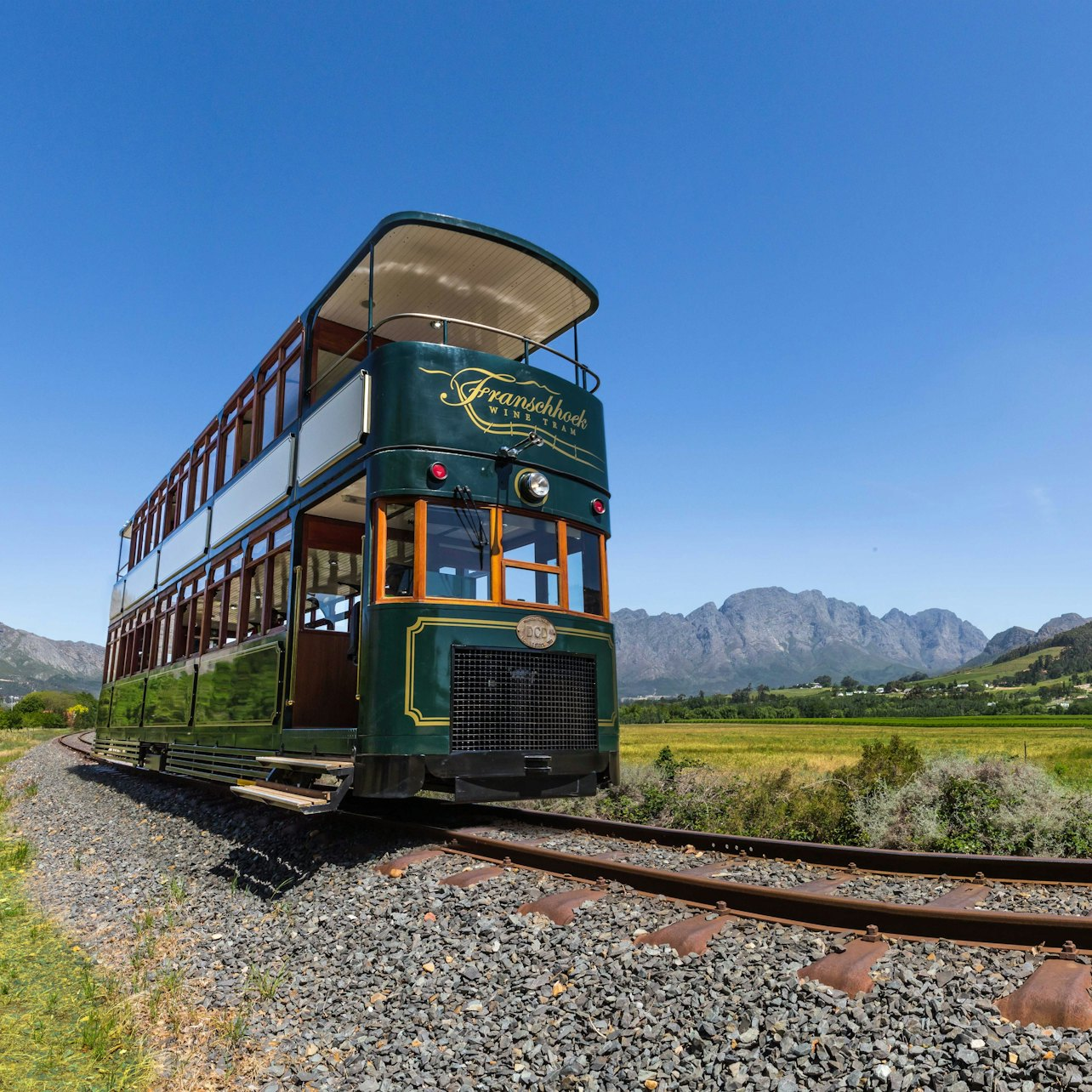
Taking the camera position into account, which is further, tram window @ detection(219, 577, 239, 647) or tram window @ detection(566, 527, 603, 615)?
tram window @ detection(219, 577, 239, 647)

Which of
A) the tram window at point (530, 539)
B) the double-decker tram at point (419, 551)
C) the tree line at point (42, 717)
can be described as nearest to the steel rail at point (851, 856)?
the double-decker tram at point (419, 551)

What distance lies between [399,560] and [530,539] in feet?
4.65

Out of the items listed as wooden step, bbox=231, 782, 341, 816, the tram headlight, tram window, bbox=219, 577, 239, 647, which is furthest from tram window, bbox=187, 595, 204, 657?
the tram headlight

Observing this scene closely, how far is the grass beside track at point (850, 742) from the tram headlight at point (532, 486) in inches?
281

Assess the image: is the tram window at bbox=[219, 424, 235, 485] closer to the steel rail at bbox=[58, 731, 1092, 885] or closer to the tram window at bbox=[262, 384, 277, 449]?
the tram window at bbox=[262, 384, 277, 449]

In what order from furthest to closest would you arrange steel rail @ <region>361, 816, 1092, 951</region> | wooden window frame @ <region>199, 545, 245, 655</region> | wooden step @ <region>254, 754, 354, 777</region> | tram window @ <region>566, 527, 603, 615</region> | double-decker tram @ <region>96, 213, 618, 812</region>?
1. wooden window frame @ <region>199, 545, 245, 655</region>
2. tram window @ <region>566, 527, 603, 615</region>
3. double-decker tram @ <region>96, 213, 618, 812</region>
4. wooden step @ <region>254, 754, 354, 777</region>
5. steel rail @ <region>361, 816, 1092, 951</region>

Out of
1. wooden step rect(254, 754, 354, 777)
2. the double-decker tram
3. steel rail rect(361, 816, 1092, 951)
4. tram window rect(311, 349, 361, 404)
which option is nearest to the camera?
steel rail rect(361, 816, 1092, 951)

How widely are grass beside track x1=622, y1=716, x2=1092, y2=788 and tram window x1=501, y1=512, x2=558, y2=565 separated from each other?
6.76 m

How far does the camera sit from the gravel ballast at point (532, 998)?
124 inches

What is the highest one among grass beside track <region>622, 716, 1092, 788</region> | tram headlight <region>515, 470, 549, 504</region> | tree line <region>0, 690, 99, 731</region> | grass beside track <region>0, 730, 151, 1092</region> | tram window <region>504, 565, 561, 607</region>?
tram headlight <region>515, 470, 549, 504</region>

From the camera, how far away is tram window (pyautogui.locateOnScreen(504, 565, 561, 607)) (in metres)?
7.74

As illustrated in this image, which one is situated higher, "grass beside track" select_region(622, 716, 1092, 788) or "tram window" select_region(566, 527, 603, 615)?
"tram window" select_region(566, 527, 603, 615)

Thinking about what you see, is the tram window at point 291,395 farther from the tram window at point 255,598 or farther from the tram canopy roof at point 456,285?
the tram window at point 255,598

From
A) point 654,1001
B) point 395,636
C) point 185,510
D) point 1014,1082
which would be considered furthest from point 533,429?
point 185,510
